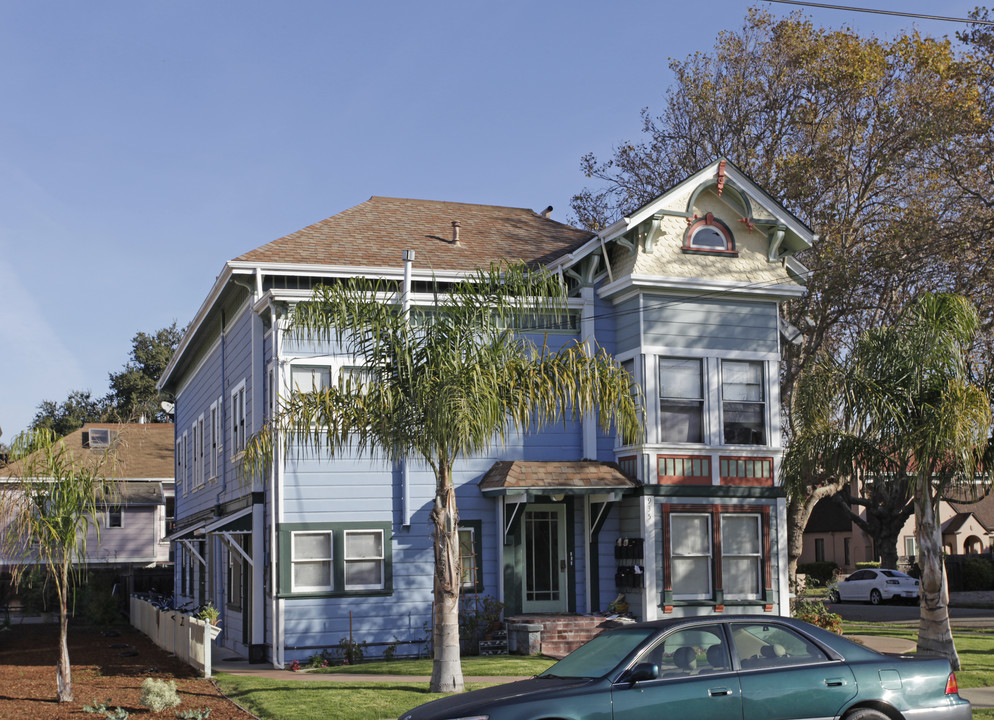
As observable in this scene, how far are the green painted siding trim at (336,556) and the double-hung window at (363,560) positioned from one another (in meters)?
0.10

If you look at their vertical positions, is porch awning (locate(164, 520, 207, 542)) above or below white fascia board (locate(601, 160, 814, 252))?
below

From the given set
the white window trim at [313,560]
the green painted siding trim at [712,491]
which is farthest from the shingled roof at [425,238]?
the green painted siding trim at [712,491]

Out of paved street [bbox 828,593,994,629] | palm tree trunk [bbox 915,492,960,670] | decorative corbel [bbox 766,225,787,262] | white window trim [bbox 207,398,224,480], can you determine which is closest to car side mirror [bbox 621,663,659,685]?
palm tree trunk [bbox 915,492,960,670]

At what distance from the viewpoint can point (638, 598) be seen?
62.9ft

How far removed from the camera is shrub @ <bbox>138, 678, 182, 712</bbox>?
1331cm

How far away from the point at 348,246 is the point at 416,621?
23.7 ft

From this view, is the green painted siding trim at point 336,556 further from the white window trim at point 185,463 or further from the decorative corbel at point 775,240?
the white window trim at point 185,463

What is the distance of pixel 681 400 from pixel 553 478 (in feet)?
9.32

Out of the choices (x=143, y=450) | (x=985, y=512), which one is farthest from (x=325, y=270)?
(x=985, y=512)

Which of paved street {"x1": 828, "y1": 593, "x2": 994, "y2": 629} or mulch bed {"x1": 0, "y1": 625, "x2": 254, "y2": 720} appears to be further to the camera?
paved street {"x1": 828, "y1": 593, "x2": 994, "y2": 629}

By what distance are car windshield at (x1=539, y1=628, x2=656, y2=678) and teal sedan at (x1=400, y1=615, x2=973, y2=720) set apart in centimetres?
1

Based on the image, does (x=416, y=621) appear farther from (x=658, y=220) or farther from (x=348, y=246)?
(x=658, y=220)

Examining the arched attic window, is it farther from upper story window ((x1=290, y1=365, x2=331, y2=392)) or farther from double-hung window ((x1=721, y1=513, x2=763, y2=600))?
upper story window ((x1=290, y1=365, x2=331, y2=392))

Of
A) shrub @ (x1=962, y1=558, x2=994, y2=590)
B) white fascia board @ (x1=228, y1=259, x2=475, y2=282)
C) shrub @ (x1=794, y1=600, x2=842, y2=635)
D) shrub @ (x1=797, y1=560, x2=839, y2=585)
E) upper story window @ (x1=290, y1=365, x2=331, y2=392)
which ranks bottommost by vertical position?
shrub @ (x1=797, y1=560, x2=839, y2=585)
